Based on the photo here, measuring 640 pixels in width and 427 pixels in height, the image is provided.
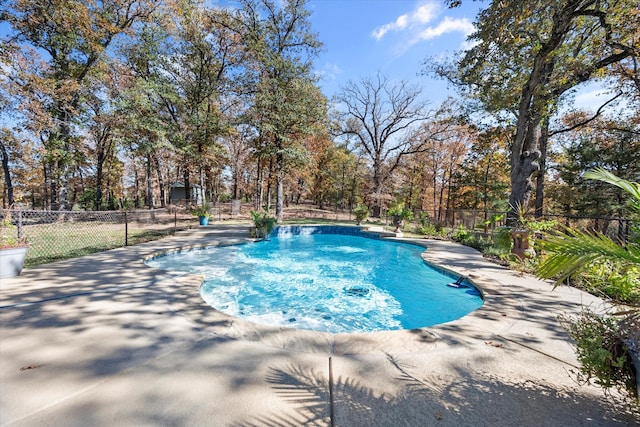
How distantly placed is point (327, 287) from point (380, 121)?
1684cm

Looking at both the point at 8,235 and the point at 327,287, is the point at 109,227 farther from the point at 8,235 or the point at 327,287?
the point at 327,287

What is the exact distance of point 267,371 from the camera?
1823mm

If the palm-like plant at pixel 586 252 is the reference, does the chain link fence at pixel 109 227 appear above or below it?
below

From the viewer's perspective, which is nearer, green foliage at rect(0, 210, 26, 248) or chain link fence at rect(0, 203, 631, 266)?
green foliage at rect(0, 210, 26, 248)

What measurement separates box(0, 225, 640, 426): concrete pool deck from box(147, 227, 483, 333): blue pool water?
1414mm

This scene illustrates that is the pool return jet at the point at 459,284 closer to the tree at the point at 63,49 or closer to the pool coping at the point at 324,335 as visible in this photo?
the pool coping at the point at 324,335

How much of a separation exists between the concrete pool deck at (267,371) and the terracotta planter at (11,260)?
1096 mm

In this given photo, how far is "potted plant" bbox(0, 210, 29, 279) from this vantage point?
3729mm

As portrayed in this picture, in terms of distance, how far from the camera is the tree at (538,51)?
5.26 meters

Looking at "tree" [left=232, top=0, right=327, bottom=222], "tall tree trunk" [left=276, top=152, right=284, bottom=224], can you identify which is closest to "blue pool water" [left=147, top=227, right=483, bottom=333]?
"tall tree trunk" [left=276, top=152, right=284, bottom=224]

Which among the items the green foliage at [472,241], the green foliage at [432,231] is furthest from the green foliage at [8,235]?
the green foliage at [432,231]

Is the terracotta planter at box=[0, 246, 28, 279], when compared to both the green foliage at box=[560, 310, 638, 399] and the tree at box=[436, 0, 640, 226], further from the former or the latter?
the tree at box=[436, 0, 640, 226]

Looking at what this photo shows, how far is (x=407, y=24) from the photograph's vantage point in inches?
380

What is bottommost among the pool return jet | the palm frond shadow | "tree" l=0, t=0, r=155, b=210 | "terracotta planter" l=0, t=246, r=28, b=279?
the pool return jet
